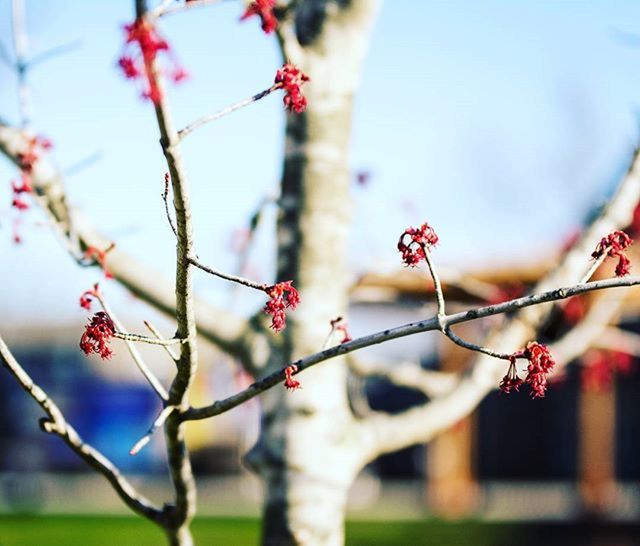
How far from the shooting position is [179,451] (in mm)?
1901

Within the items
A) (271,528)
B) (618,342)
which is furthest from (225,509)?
(271,528)

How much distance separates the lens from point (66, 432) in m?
1.83

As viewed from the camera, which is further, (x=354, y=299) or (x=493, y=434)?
(x=493, y=434)

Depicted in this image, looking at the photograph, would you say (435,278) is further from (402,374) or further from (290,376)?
(402,374)

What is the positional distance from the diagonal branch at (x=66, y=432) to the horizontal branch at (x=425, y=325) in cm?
28

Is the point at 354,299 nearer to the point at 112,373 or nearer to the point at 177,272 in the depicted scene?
the point at 177,272

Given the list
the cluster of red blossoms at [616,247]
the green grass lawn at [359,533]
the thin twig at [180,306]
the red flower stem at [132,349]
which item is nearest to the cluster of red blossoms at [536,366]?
the cluster of red blossoms at [616,247]

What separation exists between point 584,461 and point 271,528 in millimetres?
10315

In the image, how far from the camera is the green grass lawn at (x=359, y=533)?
9.70 metres

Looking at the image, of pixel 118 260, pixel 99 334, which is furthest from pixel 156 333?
pixel 118 260

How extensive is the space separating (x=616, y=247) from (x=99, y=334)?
0.83m

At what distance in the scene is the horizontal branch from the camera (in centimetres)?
143

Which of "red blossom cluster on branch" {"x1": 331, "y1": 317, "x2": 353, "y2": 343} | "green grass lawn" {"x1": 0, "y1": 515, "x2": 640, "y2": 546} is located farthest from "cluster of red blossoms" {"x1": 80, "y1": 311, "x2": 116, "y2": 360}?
"green grass lawn" {"x1": 0, "y1": 515, "x2": 640, "y2": 546}

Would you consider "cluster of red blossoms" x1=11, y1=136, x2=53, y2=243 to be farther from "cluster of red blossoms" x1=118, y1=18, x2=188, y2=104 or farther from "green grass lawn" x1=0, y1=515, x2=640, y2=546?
"green grass lawn" x1=0, y1=515, x2=640, y2=546
